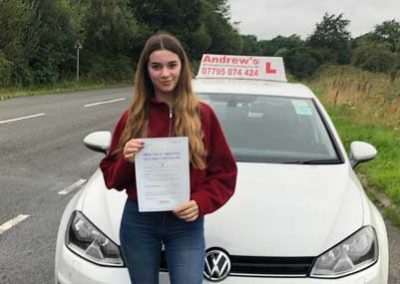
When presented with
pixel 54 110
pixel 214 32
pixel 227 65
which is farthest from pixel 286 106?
pixel 214 32

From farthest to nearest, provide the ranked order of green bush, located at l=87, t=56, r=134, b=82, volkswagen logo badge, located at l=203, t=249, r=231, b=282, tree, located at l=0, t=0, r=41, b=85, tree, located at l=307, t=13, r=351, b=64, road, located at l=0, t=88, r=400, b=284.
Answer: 1. tree, located at l=307, t=13, r=351, b=64
2. green bush, located at l=87, t=56, r=134, b=82
3. tree, located at l=0, t=0, r=41, b=85
4. road, located at l=0, t=88, r=400, b=284
5. volkswagen logo badge, located at l=203, t=249, r=231, b=282

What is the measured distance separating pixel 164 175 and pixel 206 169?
0.21m

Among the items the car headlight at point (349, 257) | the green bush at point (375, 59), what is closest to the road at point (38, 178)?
the car headlight at point (349, 257)

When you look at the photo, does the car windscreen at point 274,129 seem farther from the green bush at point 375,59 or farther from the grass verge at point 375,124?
the green bush at point 375,59

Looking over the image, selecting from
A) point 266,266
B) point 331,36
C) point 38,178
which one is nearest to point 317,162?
point 266,266

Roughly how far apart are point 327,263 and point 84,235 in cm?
126

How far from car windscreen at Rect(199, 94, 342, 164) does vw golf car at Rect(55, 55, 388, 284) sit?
0.5 inches

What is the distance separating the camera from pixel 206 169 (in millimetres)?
2492

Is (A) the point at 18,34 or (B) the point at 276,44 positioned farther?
(B) the point at 276,44

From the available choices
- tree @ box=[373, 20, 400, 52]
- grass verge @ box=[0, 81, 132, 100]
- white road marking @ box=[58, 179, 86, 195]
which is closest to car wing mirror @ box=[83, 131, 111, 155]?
white road marking @ box=[58, 179, 86, 195]

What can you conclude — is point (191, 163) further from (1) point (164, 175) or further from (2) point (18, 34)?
(2) point (18, 34)

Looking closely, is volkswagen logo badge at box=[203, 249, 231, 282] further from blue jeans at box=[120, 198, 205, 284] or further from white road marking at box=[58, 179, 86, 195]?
white road marking at box=[58, 179, 86, 195]

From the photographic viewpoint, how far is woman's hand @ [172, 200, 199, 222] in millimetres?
2359

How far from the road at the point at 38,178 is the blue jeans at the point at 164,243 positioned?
5.92 feet
